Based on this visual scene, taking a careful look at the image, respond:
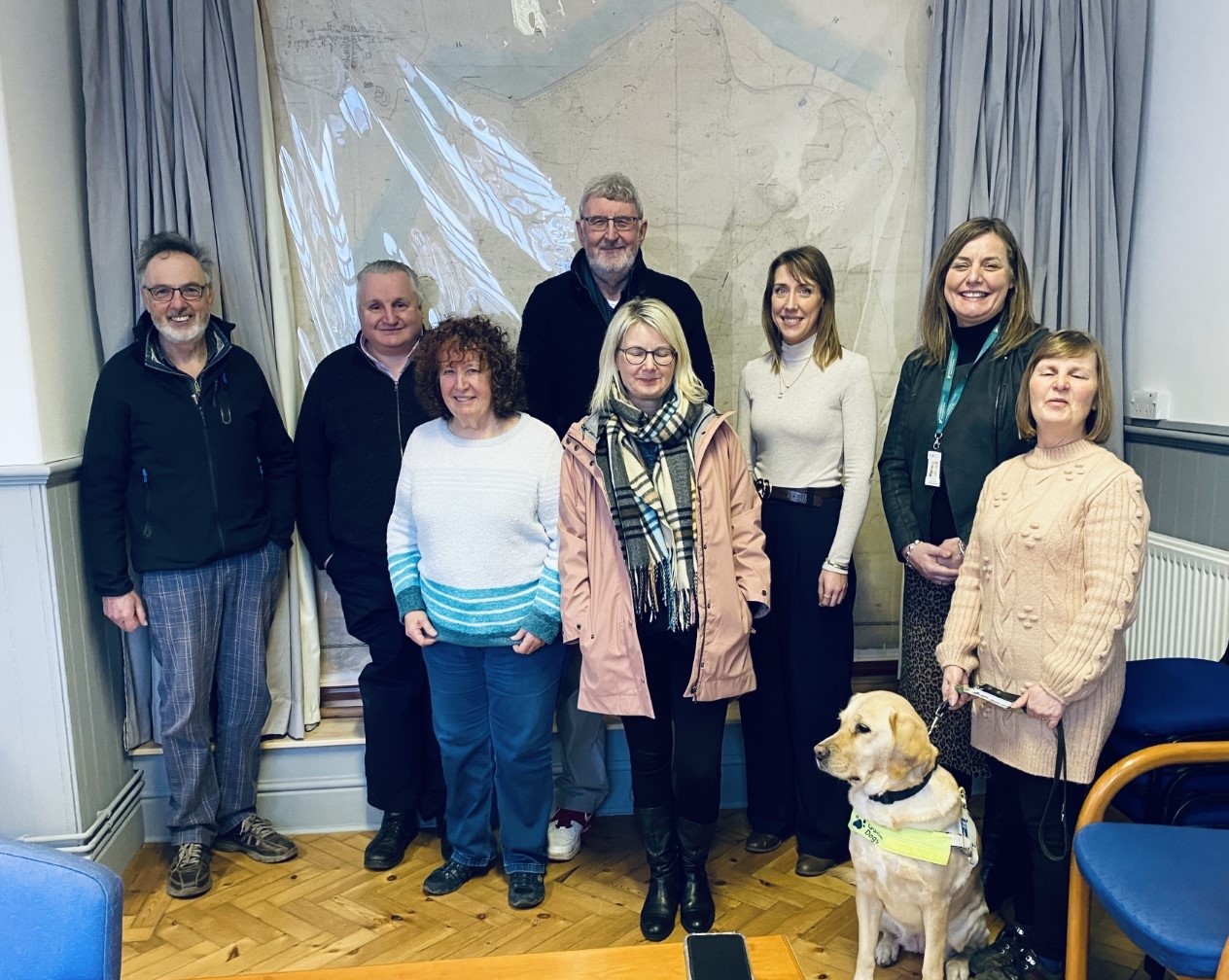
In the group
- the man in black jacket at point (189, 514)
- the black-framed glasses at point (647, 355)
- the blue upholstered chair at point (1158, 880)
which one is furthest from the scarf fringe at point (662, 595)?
the man in black jacket at point (189, 514)

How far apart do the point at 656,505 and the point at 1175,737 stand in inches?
43.6

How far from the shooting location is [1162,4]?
2666 millimetres

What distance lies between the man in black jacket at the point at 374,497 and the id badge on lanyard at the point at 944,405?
1.28 metres

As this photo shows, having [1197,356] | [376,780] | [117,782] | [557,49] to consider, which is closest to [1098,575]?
[1197,356]

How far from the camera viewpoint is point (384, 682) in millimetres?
2502

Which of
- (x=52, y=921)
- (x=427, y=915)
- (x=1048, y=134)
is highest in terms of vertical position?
(x=1048, y=134)

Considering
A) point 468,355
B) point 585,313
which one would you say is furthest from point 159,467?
point 585,313

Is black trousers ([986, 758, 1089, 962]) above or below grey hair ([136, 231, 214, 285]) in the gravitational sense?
below

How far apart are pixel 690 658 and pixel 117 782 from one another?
1.62 meters

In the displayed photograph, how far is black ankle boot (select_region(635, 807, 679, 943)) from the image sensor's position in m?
2.14

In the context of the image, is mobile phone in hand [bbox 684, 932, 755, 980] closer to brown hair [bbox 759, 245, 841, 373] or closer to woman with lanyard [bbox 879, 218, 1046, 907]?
woman with lanyard [bbox 879, 218, 1046, 907]

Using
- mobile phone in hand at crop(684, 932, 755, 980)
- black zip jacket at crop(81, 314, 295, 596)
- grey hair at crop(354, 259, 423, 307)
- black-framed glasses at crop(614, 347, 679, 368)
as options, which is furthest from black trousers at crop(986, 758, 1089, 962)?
black zip jacket at crop(81, 314, 295, 596)

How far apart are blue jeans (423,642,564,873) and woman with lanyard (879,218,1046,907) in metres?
0.87

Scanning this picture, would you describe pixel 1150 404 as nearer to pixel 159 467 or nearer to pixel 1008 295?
pixel 1008 295
